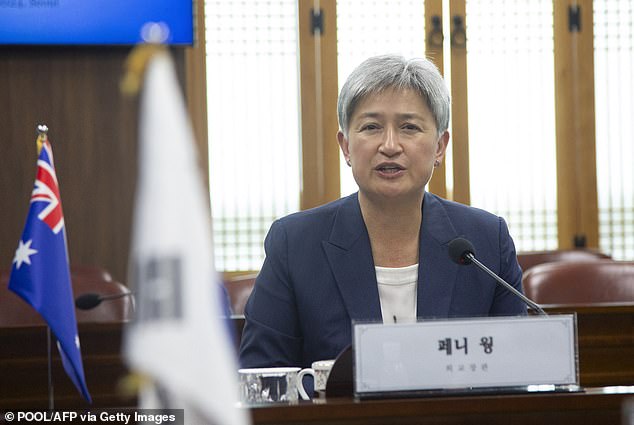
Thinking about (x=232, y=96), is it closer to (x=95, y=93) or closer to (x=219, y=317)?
(x=95, y=93)

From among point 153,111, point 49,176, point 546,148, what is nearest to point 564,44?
point 546,148

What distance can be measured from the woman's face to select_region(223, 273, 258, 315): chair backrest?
1.19 meters

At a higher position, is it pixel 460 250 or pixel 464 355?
pixel 460 250

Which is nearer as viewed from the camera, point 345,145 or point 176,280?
point 176,280

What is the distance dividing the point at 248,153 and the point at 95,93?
84 centimetres

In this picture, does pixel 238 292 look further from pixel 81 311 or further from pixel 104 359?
pixel 104 359

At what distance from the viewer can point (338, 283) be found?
2.12 meters

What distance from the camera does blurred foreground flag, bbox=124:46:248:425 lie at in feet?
2.26

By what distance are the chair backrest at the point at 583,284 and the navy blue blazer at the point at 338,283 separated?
1187mm

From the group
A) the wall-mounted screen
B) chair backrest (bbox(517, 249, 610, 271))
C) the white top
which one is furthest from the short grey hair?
the wall-mounted screen

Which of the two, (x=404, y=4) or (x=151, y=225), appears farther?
(x=404, y=4)

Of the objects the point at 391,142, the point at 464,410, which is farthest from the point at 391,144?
the point at 464,410

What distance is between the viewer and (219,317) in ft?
2.28

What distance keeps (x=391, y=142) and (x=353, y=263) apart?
276mm
